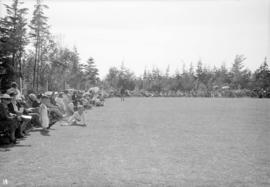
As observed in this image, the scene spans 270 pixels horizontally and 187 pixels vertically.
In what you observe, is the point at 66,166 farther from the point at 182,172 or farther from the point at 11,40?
the point at 11,40

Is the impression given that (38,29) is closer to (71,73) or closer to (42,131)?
(71,73)

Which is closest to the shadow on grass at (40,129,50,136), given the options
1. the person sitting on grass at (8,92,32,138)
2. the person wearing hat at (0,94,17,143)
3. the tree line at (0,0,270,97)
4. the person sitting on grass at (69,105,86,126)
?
the person sitting on grass at (8,92,32,138)

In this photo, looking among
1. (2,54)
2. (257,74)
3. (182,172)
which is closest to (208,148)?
(182,172)

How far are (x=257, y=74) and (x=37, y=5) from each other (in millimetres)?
54619

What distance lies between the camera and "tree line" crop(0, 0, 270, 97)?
3012 centimetres

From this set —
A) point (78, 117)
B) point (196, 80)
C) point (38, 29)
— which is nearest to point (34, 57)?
point (38, 29)

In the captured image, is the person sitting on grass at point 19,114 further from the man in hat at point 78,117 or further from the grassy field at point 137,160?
the man in hat at point 78,117

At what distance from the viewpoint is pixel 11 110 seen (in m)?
8.45

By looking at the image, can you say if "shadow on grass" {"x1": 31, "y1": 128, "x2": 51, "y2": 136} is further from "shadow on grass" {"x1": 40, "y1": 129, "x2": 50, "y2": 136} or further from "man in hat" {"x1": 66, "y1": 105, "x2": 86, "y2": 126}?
"man in hat" {"x1": 66, "y1": 105, "x2": 86, "y2": 126}

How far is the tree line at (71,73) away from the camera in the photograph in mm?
30116

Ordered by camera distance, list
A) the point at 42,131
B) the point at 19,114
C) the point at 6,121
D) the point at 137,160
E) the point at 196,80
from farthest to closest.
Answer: the point at 196,80 < the point at 42,131 < the point at 19,114 < the point at 6,121 < the point at 137,160

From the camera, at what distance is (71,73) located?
4166 centimetres

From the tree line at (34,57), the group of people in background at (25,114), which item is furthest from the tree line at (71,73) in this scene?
the group of people in background at (25,114)

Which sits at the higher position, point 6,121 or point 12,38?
A: point 12,38
